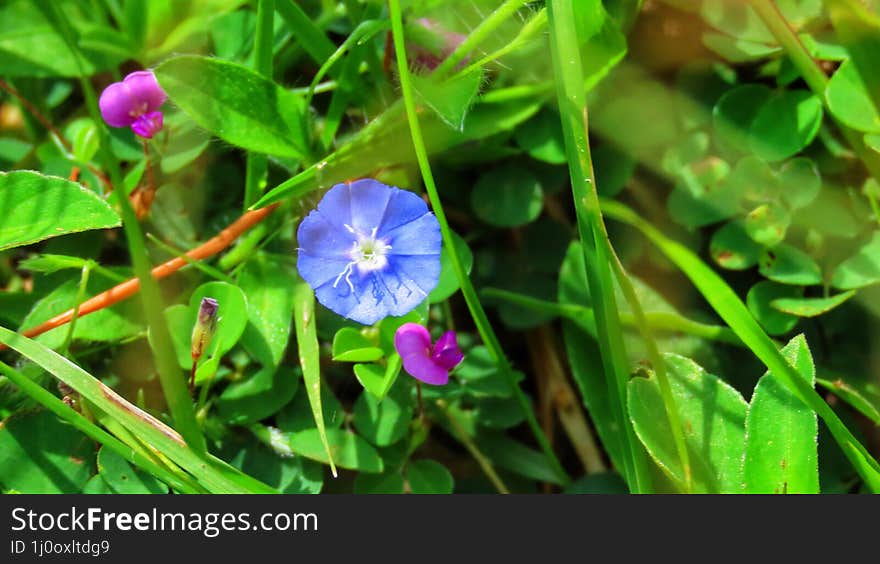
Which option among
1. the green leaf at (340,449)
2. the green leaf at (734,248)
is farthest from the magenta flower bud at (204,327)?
the green leaf at (734,248)

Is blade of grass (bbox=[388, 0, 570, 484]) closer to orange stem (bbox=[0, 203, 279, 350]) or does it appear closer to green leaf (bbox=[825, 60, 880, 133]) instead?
orange stem (bbox=[0, 203, 279, 350])

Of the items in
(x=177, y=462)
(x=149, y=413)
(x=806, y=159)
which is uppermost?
(x=806, y=159)

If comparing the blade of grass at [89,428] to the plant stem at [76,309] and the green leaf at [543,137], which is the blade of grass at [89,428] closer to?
the plant stem at [76,309]

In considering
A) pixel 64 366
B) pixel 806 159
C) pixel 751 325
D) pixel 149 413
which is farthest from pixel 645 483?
pixel 64 366

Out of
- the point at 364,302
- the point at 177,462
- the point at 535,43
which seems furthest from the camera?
the point at 535,43

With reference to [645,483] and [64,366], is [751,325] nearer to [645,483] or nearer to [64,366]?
[645,483]

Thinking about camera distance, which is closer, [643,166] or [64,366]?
[64,366]

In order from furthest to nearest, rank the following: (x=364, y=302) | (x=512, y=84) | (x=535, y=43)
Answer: (x=512, y=84) → (x=535, y=43) → (x=364, y=302)

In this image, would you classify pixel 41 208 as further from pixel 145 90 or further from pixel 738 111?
pixel 738 111
